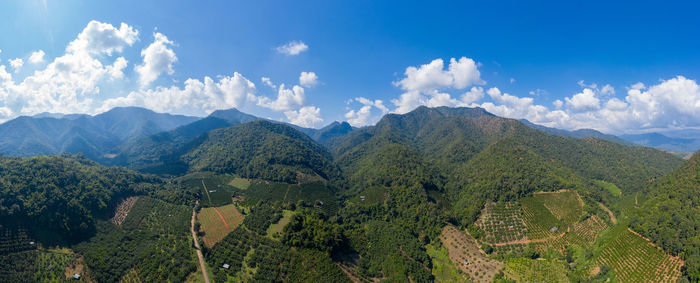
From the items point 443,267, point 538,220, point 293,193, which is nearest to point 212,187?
point 293,193

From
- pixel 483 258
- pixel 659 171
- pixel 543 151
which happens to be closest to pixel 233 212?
pixel 483 258

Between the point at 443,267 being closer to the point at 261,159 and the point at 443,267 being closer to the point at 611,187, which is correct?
the point at 261,159

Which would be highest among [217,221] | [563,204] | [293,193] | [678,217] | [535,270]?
[678,217]

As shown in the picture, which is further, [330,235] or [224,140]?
[224,140]

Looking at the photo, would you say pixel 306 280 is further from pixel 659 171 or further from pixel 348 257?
pixel 659 171

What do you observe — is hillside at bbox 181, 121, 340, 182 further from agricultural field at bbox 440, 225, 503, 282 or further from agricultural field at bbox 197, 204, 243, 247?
agricultural field at bbox 440, 225, 503, 282
